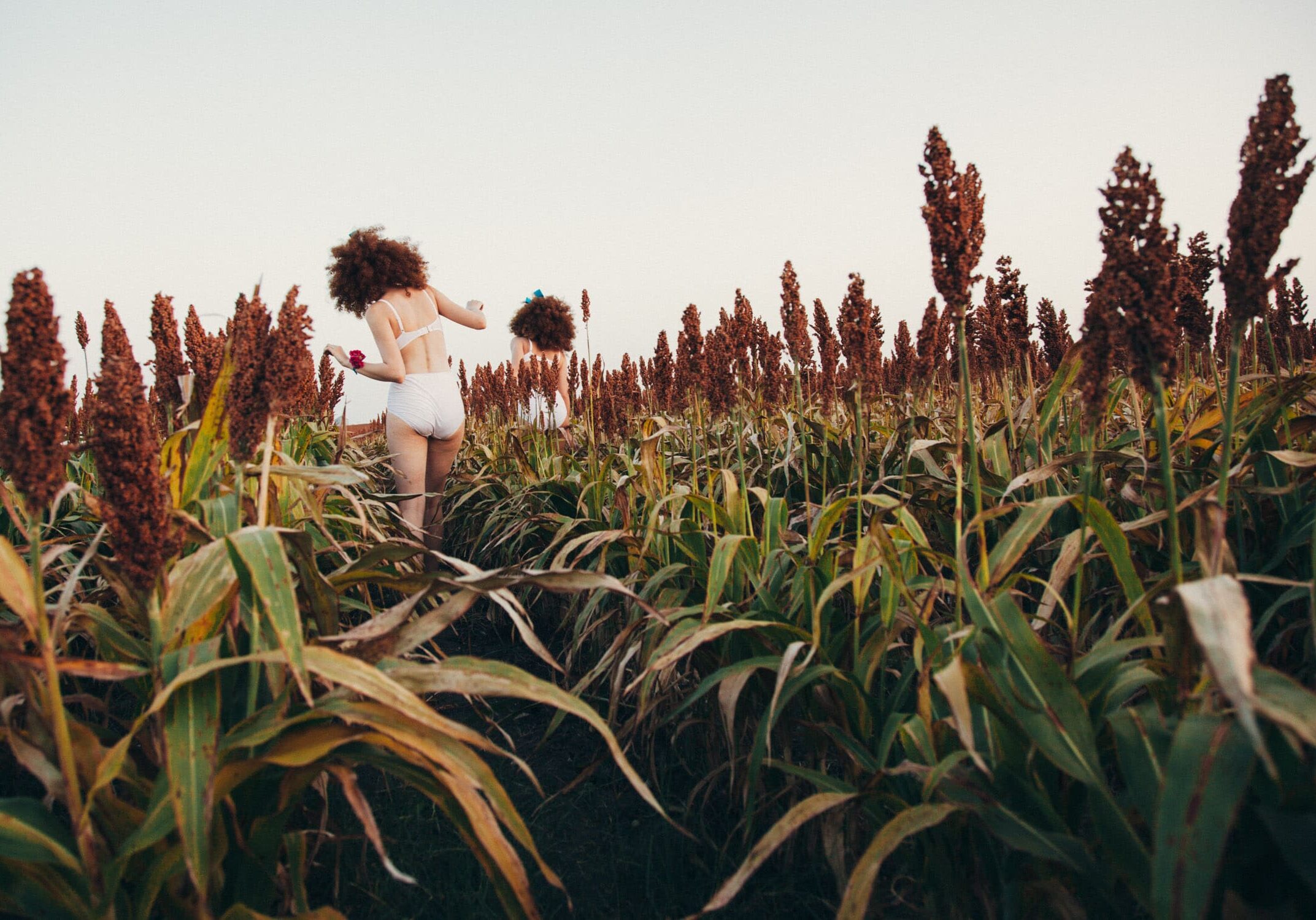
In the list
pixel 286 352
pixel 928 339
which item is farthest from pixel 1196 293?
pixel 286 352

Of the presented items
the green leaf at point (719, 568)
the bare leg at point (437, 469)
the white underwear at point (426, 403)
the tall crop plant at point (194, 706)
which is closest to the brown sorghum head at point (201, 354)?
the tall crop plant at point (194, 706)

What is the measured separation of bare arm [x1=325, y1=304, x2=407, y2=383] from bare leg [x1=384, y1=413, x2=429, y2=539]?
0.96 feet

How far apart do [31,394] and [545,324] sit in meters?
7.36

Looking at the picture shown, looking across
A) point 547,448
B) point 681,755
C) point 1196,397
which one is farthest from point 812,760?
point 547,448

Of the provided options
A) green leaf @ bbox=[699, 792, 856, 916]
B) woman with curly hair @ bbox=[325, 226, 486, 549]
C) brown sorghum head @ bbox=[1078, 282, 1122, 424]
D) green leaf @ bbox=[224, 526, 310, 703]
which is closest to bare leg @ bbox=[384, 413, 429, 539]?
woman with curly hair @ bbox=[325, 226, 486, 549]

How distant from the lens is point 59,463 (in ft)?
4.13

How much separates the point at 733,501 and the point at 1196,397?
8.45 feet

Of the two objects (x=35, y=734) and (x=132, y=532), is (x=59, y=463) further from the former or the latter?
(x=35, y=734)

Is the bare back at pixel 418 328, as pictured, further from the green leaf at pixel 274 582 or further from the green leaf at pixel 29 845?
the green leaf at pixel 29 845

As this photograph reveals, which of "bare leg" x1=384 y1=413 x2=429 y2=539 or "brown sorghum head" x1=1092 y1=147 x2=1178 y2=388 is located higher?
"brown sorghum head" x1=1092 y1=147 x2=1178 y2=388

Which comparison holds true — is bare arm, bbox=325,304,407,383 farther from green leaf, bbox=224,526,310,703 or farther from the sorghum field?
green leaf, bbox=224,526,310,703

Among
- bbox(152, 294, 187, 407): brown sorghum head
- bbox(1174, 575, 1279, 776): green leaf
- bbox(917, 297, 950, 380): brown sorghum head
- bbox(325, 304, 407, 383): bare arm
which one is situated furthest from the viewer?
bbox(325, 304, 407, 383): bare arm

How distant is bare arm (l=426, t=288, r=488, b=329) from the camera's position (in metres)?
5.51

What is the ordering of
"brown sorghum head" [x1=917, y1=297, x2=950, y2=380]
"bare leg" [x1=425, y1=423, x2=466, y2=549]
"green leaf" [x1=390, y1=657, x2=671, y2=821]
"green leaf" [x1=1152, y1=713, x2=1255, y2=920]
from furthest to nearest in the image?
"bare leg" [x1=425, y1=423, x2=466, y2=549] < "brown sorghum head" [x1=917, y1=297, x2=950, y2=380] < "green leaf" [x1=390, y1=657, x2=671, y2=821] < "green leaf" [x1=1152, y1=713, x2=1255, y2=920]
